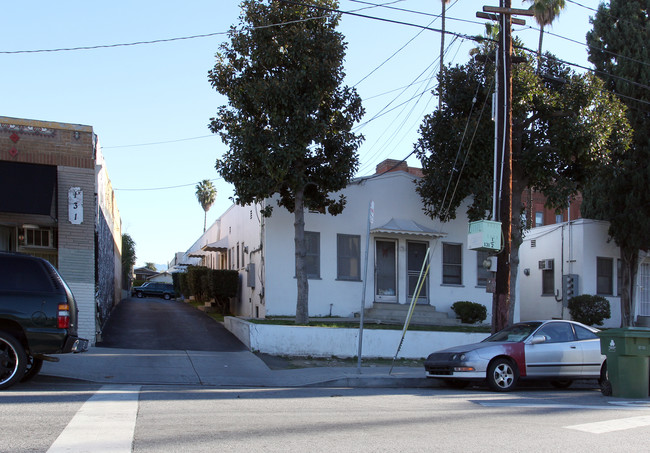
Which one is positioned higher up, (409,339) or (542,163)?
(542,163)

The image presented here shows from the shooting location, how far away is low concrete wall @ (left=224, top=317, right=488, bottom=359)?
49.5ft

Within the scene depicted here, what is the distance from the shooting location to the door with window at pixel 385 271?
1998cm

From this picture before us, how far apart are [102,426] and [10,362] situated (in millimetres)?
3304

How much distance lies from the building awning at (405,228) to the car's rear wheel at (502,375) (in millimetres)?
8080

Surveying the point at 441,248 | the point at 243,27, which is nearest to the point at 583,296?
the point at 441,248

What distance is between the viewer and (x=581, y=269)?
2323 centimetres

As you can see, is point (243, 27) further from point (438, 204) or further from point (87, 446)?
point (87, 446)

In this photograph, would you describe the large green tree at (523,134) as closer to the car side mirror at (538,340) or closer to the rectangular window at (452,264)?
the rectangular window at (452,264)

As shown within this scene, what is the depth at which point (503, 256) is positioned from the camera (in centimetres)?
1421

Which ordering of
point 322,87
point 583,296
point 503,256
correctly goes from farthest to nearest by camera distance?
point 583,296 → point 322,87 → point 503,256

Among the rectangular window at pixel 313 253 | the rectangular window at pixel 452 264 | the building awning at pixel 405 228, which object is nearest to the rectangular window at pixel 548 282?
the rectangular window at pixel 452 264

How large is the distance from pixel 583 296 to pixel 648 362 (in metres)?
12.0

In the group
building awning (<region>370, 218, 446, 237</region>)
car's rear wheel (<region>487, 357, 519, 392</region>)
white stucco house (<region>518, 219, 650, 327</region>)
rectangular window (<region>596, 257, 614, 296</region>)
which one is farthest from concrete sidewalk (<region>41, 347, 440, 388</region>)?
rectangular window (<region>596, 257, 614, 296</region>)

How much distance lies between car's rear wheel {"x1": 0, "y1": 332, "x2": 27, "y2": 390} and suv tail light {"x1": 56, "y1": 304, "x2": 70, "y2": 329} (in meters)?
0.62
